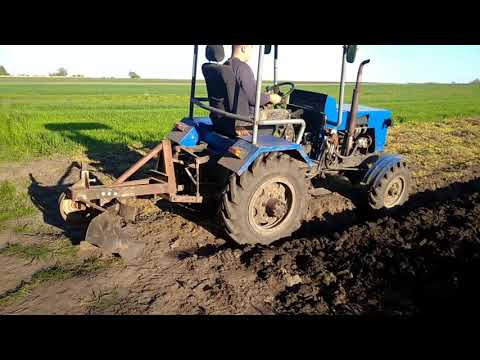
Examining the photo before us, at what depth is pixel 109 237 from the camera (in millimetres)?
3600

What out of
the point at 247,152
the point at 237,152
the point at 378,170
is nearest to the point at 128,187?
the point at 237,152

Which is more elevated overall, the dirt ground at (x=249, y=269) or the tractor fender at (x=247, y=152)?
the tractor fender at (x=247, y=152)

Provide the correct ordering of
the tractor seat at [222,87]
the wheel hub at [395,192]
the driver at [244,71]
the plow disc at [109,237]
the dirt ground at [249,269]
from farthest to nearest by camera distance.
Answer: the wheel hub at [395,192] → the tractor seat at [222,87] → the driver at [244,71] → the plow disc at [109,237] → the dirt ground at [249,269]

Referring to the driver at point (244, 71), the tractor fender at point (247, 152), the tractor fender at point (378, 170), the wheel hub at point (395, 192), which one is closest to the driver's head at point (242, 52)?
the driver at point (244, 71)

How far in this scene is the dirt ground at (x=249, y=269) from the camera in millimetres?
2891

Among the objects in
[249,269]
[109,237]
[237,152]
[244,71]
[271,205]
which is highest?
[244,71]

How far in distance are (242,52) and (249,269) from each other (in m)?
2.18

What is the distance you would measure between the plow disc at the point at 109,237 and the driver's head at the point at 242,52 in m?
2.10

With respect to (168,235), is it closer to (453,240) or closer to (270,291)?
(270,291)

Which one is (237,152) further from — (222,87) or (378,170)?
(378,170)

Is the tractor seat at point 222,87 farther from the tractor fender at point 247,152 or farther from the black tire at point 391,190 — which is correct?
the black tire at point 391,190

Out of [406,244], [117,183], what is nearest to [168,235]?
[117,183]

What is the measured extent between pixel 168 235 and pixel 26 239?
166cm
